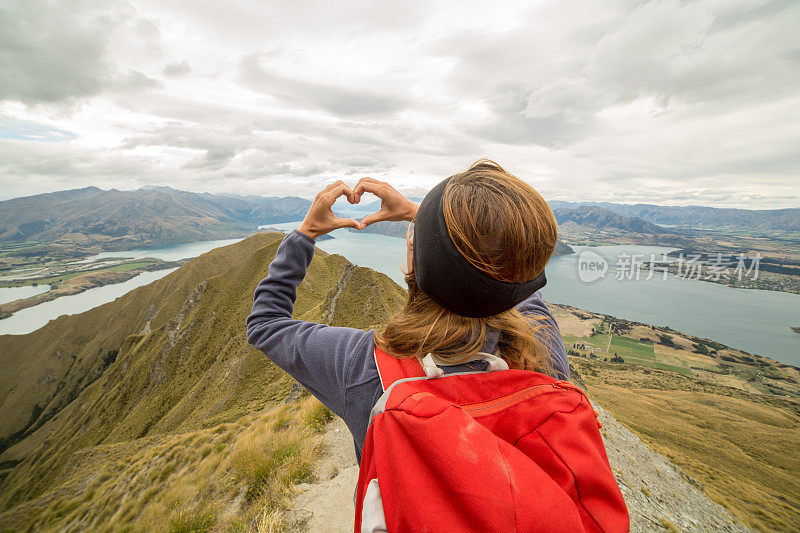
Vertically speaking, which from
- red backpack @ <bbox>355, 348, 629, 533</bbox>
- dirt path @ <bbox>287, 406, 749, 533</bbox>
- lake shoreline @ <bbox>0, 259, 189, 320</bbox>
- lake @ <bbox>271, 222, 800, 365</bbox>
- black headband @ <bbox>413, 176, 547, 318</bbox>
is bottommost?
lake @ <bbox>271, 222, 800, 365</bbox>

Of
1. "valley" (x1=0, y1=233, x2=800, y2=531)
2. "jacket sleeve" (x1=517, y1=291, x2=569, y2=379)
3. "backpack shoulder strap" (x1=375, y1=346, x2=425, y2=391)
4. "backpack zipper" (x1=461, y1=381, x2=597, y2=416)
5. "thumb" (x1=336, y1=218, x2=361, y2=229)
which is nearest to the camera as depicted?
"backpack zipper" (x1=461, y1=381, x2=597, y2=416)

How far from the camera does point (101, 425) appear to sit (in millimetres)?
38594

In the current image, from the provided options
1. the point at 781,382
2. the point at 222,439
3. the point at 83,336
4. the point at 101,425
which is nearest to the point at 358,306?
the point at 222,439

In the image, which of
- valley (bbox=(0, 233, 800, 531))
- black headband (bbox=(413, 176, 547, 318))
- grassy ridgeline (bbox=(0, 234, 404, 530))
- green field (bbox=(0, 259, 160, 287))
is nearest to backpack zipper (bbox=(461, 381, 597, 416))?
black headband (bbox=(413, 176, 547, 318))

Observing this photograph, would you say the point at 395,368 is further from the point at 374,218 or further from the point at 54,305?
the point at 54,305

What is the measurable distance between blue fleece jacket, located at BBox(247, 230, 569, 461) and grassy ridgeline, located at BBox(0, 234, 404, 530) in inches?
181

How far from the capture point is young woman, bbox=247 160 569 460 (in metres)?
1.33

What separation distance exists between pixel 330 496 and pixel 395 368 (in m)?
5.02

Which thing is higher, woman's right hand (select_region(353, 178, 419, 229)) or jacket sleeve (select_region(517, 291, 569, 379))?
woman's right hand (select_region(353, 178, 419, 229))

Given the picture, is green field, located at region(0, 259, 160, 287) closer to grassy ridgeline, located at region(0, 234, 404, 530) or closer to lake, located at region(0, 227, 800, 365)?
lake, located at region(0, 227, 800, 365)

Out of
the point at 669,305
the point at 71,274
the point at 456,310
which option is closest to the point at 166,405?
the point at 456,310

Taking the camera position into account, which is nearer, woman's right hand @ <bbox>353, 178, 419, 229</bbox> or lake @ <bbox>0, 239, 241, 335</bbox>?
woman's right hand @ <bbox>353, 178, 419, 229</bbox>

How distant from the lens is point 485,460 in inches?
39.1

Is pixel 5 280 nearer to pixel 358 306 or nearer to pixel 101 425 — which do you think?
pixel 101 425
